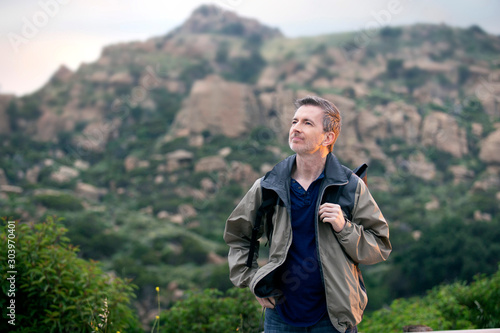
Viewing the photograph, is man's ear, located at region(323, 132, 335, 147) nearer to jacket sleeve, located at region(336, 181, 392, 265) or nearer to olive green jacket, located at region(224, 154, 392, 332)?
olive green jacket, located at region(224, 154, 392, 332)

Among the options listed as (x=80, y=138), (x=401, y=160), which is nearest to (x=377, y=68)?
(x=401, y=160)

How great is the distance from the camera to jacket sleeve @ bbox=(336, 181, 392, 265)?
5.64ft

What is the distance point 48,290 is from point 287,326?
215 centimetres

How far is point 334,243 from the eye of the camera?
1.78 metres

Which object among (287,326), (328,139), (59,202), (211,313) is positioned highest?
(328,139)

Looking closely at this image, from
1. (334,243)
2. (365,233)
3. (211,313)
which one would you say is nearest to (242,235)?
(334,243)

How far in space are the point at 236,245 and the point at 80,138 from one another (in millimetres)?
38419

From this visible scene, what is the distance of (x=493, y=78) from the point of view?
135 feet

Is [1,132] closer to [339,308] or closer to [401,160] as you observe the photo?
[401,160]

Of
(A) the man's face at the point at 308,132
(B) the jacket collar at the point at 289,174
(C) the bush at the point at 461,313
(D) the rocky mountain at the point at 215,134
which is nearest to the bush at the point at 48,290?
(B) the jacket collar at the point at 289,174

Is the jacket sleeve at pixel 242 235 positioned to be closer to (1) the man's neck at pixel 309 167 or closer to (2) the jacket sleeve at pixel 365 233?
(1) the man's neck at pixel 309 167

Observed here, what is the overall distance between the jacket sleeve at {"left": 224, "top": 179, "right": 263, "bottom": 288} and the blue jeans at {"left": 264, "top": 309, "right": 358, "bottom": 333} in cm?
18

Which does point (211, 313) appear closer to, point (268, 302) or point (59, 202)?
point (268, 302)

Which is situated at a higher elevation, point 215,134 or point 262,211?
point 262,211
